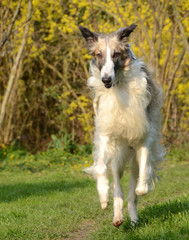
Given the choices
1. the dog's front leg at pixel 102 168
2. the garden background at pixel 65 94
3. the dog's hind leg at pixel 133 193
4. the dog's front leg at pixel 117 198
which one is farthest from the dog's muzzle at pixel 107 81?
the garden background at pixel 65 94

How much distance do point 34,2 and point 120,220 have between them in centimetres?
723

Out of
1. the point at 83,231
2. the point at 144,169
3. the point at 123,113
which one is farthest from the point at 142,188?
the point at 83,231

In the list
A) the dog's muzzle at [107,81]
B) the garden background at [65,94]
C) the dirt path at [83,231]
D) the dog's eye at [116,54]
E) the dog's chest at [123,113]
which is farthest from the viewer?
the garden background at [65,94]

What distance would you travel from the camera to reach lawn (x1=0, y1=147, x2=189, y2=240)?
439 cm

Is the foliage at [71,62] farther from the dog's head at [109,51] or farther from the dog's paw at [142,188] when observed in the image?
the dog's paw at [142,188]

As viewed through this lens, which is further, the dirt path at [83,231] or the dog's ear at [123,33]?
the dirt path at [83,231]

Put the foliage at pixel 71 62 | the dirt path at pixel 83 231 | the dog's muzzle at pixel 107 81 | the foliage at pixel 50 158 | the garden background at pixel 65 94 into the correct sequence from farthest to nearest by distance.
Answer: the foliage at pixel 71 62 < the foliage at pixel 50 158 < the garden background at pixel 65 94 < the dirt path at pixel 83 231 < the dog's muzzle at pixel 107 81

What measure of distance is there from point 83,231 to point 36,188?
2981 mm

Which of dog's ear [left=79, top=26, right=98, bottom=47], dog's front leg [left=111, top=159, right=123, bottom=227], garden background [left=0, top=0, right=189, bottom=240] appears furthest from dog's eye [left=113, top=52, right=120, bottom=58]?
garden background [left=0, top=0, right=189, bottom=240]

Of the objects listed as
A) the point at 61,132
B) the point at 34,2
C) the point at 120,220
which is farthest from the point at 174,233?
the point at 61,132

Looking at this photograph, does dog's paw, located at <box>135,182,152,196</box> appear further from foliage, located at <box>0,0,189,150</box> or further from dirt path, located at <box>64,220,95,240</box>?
foliage, located at <box>0,0,189,150</box>

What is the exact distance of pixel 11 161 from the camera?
11719mm

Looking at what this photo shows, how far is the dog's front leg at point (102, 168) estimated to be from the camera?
4348mm

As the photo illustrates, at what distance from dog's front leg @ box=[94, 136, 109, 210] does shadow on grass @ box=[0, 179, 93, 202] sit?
261 centimetres
